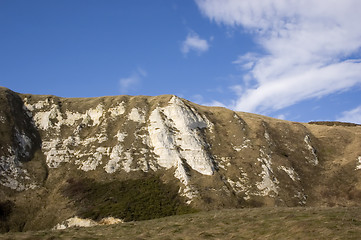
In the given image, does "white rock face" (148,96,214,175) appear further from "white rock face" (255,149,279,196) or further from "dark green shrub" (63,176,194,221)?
"white rock face" (255,149,279,196)

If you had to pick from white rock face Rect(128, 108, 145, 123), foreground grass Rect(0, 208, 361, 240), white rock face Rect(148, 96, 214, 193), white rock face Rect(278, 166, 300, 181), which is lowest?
foreground grass Rect(0, 208, 361, 240)

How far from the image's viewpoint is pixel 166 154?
80938 millimetres

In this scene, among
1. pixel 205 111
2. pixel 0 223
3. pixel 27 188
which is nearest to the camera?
pixel 0 223

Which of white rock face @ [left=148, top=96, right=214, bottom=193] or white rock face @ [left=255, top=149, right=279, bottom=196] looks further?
white rock face @ [left=148, top=96, right=214, bottom=193]

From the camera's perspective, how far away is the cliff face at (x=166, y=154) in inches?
2662

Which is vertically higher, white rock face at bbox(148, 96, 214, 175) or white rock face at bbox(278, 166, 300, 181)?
white rock face at bbox(148, 96, 214, 175)

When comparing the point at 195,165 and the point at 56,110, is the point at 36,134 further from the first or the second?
the point at 195,165

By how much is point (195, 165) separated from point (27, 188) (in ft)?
130

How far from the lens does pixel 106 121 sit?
93.4 m

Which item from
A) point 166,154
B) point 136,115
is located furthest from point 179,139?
point 136,115

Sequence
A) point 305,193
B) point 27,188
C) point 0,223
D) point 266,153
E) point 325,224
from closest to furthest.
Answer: point 325,224
point 0,223
point 27,188
point 305,193
point 266,153

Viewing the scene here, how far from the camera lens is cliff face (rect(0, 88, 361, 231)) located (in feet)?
222

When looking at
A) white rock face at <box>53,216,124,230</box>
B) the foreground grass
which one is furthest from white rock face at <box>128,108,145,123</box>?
the foreground grass

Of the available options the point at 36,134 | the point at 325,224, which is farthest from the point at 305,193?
the point at 36,134
